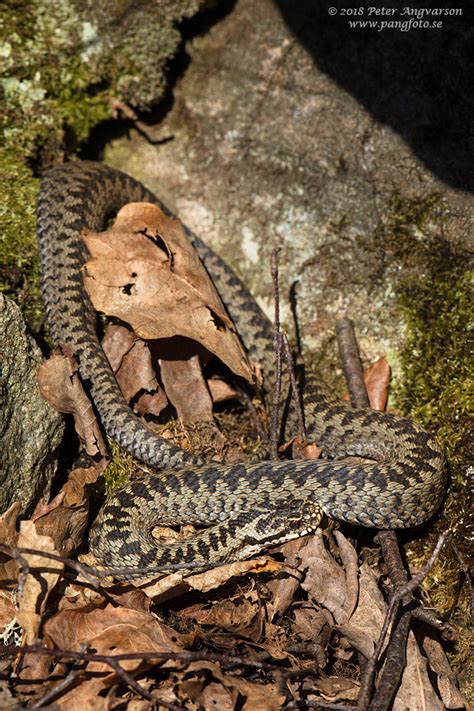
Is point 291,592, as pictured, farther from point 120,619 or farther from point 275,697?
point 120,619

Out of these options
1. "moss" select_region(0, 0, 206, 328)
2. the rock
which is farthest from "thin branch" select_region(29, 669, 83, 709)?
"moss" select_region(0, 0, 206, 328)

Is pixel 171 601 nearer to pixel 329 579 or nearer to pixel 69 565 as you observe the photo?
pixel 69 565

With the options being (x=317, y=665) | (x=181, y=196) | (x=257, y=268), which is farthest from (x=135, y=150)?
(x=317, y=665)

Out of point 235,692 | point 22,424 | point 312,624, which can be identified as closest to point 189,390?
point 22,424

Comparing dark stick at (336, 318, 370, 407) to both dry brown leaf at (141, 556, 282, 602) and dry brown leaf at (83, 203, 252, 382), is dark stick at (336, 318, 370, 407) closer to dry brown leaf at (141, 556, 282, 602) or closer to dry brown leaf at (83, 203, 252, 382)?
dry brown leaf at (83, 203, 252, 382)

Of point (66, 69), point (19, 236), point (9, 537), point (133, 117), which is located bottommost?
point (9, 537)

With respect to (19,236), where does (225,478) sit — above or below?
below
